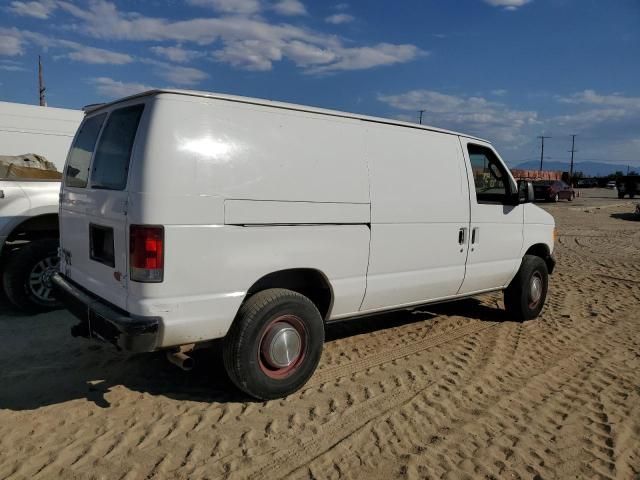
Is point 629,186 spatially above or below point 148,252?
above

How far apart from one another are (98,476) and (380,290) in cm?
256

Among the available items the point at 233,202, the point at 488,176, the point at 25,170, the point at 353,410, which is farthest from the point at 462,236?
the point at 25,170

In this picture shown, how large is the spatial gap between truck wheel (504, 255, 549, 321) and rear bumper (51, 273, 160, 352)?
4419 millimetres

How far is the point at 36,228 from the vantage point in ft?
20.2

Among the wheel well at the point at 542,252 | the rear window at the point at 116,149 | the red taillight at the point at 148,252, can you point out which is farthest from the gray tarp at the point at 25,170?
the wheel well at the point at 542,252

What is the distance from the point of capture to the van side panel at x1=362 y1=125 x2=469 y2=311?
176 inches

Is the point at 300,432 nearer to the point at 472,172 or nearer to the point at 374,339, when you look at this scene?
the point at 374,339

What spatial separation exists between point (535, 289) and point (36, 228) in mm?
6035

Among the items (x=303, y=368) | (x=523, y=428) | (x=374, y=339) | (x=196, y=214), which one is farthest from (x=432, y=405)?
→ (x=196, y=214)

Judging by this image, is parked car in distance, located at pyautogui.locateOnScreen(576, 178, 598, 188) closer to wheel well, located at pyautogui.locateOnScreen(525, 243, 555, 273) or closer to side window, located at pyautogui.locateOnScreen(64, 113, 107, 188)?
wheel well, located at pyautogui.locateOnScreen(525, 243, 555, 273)

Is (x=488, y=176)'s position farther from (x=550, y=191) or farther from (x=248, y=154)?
(x=550, y=191)

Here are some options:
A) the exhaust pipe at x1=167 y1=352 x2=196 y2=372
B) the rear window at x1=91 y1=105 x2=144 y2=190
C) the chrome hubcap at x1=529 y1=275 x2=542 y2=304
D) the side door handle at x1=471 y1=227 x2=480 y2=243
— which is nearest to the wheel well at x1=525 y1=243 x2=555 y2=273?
the chrome hubcap at x1=529 y1=275 x2=542 y2=304

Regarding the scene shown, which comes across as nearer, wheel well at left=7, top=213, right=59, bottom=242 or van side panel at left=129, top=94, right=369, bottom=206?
van side panel at left=129, top=94, right=369, bottom=206

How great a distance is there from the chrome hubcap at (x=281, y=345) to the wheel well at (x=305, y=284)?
0.33 meters
